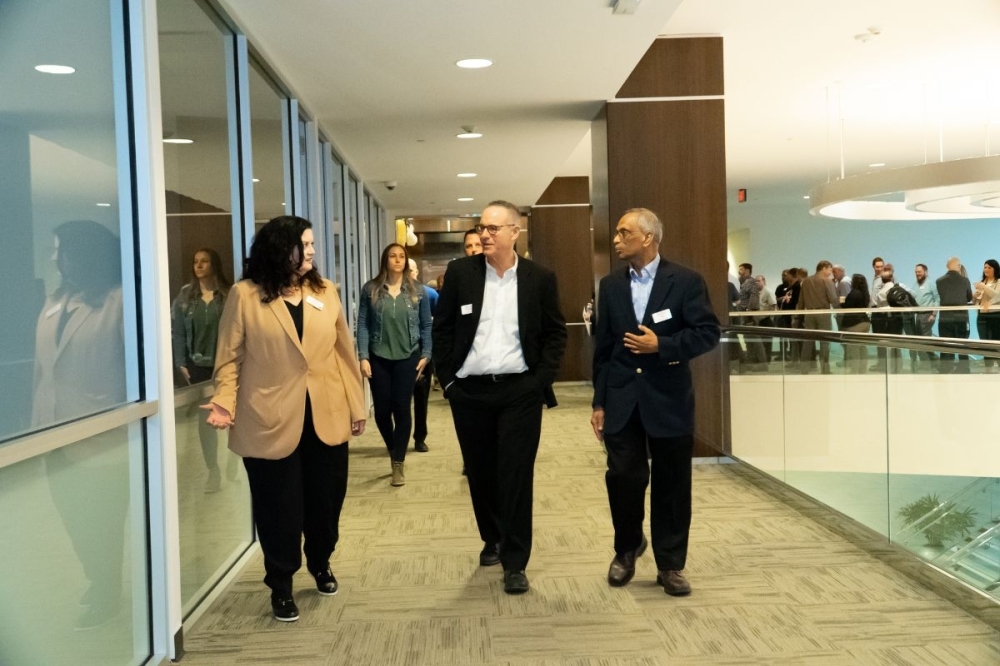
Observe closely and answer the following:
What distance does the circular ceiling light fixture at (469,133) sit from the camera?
8.65 metres

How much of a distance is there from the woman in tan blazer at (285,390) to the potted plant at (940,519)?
2517mm

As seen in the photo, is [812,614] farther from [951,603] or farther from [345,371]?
[345,371]

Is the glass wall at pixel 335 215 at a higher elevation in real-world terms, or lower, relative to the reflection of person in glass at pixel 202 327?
higher

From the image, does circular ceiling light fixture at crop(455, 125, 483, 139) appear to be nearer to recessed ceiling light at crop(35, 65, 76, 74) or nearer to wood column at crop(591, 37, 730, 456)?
wood column at crop(591, 37, 730, 456)

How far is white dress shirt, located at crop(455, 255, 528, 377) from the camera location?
3998mm

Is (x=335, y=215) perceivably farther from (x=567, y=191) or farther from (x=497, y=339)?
(x=567, y=191)

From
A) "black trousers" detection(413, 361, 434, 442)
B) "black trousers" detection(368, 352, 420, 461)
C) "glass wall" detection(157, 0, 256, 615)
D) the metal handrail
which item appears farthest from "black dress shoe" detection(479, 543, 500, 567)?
"black trousers" detection(413, 361, 434, 442)

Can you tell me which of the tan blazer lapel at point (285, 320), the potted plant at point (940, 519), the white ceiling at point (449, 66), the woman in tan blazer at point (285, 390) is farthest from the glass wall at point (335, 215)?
the potted plant at point (940, 519)

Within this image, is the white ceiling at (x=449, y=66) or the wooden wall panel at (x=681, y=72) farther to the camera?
the wooden wall panel at (x=681, y=72)

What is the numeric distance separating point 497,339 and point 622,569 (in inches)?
44.5

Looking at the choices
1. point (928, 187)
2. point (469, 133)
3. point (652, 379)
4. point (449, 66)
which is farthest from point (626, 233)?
point (928, 187)

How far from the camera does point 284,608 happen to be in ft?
12.4

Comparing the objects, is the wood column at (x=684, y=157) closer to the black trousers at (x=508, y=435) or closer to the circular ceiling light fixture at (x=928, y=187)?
the black trousers at (x=508, y=435)

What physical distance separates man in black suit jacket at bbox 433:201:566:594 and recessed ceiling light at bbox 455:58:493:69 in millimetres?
2366
